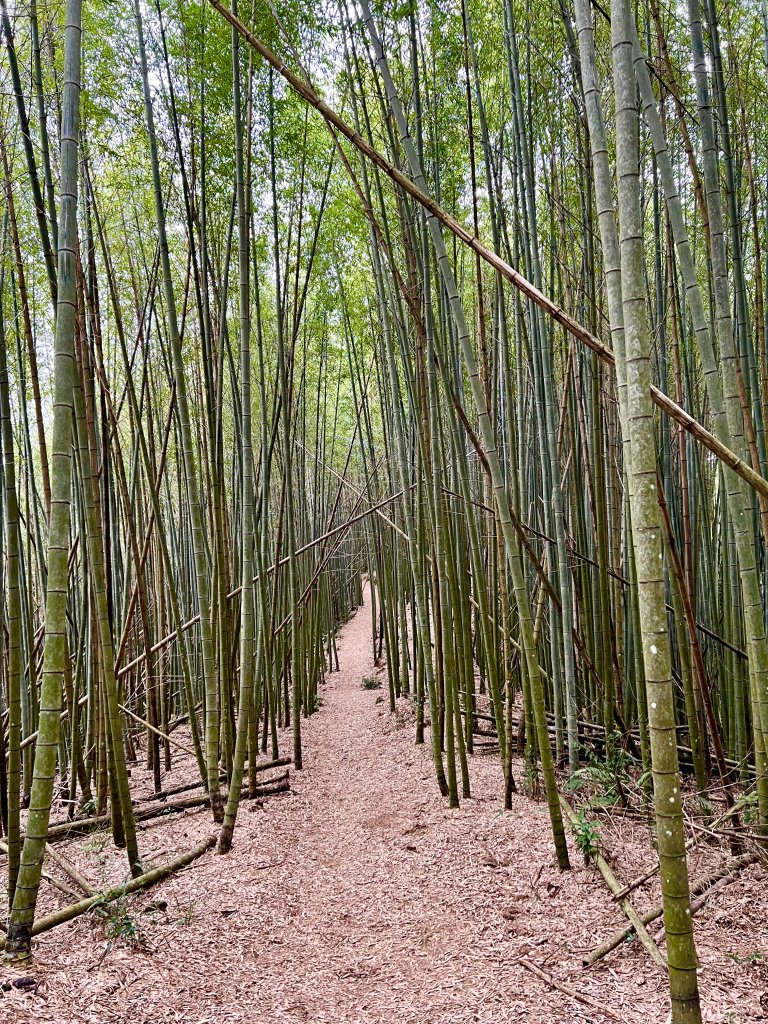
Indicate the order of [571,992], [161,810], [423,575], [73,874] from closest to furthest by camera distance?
[571,992]
[73,874]
[161,810]
[423,575]

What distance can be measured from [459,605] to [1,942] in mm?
2014

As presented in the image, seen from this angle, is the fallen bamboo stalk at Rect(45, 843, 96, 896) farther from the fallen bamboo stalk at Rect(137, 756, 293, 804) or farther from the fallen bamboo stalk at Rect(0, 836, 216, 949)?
the fallen bamboo stalk at Rect(137, 756, 293, 804)

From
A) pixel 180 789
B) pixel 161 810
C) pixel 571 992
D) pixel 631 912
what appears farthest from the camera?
pixel 180 789

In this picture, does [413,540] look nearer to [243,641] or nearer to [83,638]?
[243,641]

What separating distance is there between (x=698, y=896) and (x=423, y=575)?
1.97 metres

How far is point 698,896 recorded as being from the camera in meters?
1.95

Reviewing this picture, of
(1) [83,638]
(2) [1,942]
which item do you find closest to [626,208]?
(2) [1,942]

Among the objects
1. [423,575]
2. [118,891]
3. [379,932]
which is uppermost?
[423,575]

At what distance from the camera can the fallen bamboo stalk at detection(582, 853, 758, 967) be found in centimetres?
178

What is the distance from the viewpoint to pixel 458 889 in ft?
7.71

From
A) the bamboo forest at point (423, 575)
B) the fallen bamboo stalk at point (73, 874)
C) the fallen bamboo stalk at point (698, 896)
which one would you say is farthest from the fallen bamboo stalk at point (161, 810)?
the fallen bamboo stalk at point (698, 896)

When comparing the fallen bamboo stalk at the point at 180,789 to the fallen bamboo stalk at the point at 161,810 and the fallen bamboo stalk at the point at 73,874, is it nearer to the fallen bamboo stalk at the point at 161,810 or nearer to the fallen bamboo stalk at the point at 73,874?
the fallen bamboo stalk at the point at 161,810

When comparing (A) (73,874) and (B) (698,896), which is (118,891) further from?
(B) (698,896)

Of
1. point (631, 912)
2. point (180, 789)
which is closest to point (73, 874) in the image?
point (180, 789)
